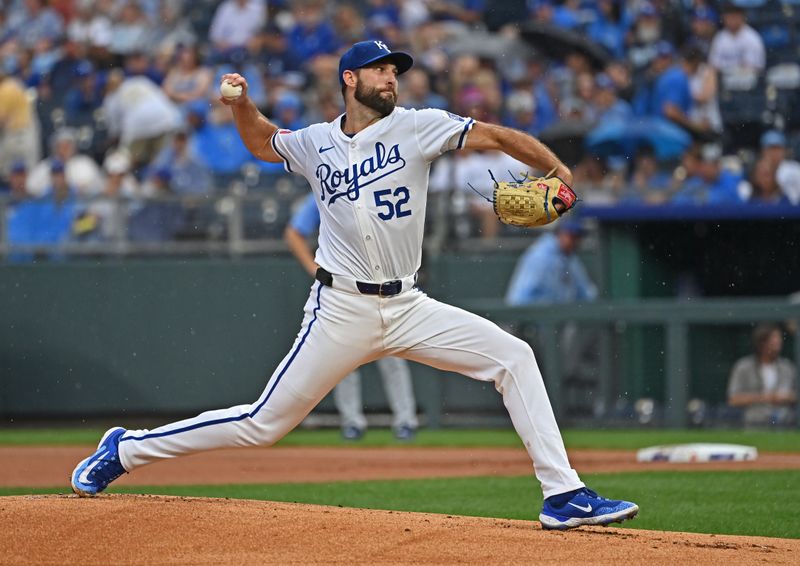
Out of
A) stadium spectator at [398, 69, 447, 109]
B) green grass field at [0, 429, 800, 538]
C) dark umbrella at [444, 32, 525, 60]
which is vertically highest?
dark umbrella at [444, 32, 525, 60]

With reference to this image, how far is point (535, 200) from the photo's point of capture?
562 centimetres

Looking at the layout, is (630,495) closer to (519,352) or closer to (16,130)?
(519,352)

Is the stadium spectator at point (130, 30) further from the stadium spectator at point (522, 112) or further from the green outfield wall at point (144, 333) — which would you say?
the stadium spectator at point (522, 112)

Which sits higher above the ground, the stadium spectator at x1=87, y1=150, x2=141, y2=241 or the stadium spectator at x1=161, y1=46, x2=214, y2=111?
the stadium spectator at x1=161, y1=46, x2=214, y2=111

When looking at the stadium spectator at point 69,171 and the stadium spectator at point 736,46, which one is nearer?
the stadium spectator at point 736,46

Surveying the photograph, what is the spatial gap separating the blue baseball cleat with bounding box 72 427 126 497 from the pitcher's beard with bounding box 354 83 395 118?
5.85 ft

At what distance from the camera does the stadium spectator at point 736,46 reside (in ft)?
46.4

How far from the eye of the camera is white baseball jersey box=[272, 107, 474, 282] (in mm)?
5684

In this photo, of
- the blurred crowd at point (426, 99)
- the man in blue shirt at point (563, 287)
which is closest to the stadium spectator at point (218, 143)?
the blurred crowd at point (426, 99)

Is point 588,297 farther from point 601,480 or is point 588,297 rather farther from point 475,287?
point 601,480

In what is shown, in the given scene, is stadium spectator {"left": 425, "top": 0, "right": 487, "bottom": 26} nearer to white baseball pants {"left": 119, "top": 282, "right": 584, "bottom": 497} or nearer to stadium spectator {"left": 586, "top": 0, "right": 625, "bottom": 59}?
stadium spectator {"left": 586, "top": 0, "right": 625, "bottom": 59}

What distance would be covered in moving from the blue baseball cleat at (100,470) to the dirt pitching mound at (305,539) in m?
0.17

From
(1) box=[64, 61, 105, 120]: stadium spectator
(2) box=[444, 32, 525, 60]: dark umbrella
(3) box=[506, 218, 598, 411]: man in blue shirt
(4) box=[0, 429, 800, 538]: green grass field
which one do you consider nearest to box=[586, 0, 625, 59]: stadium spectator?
(2) box=[444, 32, 525, 60]: dark umbrella

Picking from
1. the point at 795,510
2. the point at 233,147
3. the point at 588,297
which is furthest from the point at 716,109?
the point at 795,510
